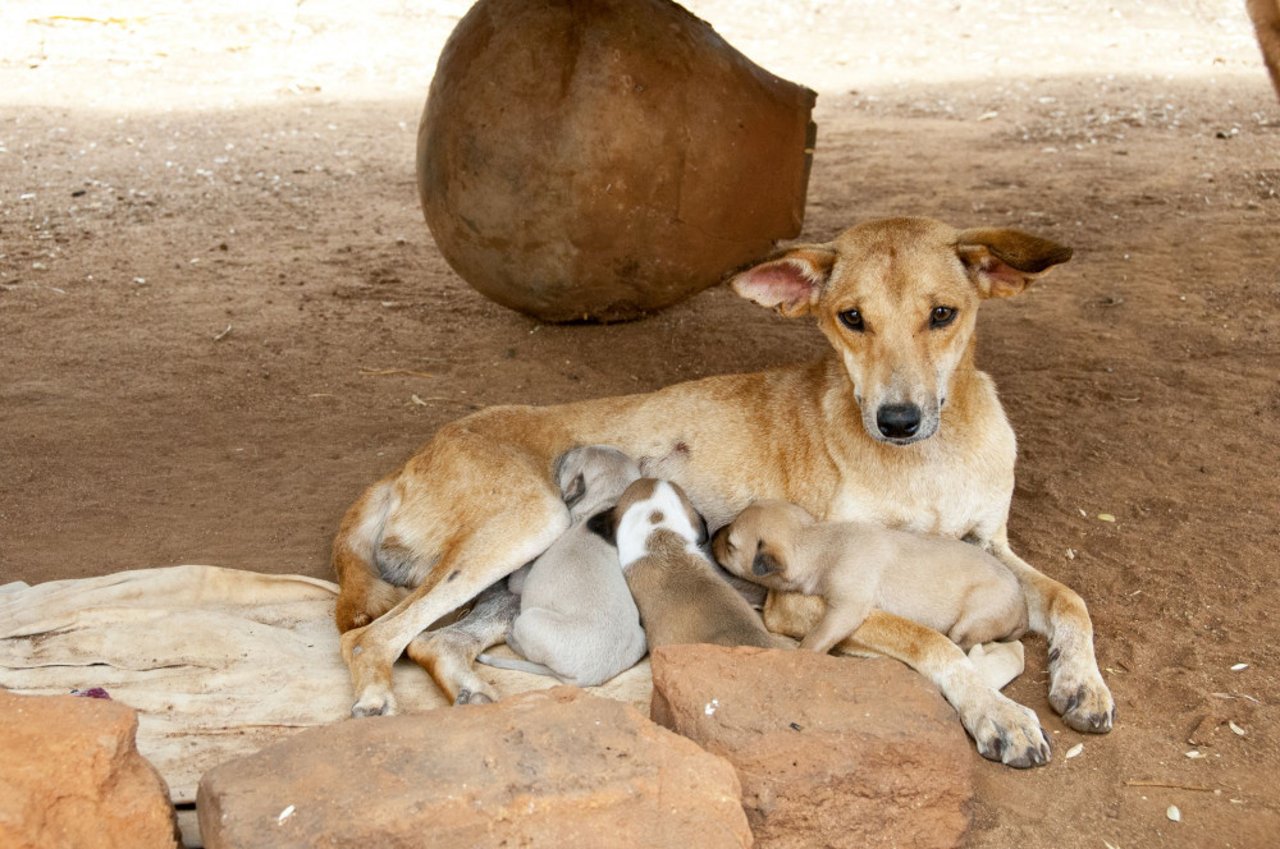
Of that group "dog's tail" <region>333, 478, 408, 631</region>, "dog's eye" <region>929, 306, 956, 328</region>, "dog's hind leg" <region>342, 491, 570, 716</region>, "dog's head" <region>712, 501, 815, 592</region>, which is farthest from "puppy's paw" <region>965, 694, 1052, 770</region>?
"dog's tail" <region>333, 478, 408, 631</region>

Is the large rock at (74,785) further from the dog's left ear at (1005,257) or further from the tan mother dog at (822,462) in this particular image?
the dog's left ear at (1005,257)

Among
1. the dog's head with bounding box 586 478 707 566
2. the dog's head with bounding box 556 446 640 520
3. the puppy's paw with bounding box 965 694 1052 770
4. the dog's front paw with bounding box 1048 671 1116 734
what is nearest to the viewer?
the puppy's paw with bounding box 965 694 1052 770

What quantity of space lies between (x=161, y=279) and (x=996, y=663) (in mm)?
6950

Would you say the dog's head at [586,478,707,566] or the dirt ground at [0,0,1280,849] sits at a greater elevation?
the dog's head at [586,478,707,566]

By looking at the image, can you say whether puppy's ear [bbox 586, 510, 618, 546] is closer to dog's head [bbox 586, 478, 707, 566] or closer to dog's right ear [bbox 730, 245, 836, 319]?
dog's head [bbox 586, 478, 707, 566]

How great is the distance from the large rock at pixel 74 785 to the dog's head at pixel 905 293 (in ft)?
→ 8.41

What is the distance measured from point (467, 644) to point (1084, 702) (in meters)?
2.12

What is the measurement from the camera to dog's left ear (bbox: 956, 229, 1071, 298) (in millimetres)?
4293

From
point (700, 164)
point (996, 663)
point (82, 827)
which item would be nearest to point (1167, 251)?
point (700, 164)

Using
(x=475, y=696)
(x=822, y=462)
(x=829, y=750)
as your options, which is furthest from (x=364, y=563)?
(x=829, y=750)

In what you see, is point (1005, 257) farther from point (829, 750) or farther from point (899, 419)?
point (829, 750)

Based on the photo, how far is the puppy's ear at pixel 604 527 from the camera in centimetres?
470

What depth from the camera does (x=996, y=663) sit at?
436cm

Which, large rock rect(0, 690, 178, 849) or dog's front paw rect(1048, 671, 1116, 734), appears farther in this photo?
dog's front paw rect(1048, 671, 1116, 734)
